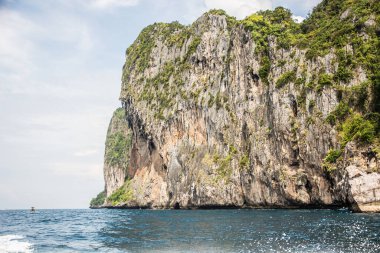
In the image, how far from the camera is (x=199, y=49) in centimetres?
10062

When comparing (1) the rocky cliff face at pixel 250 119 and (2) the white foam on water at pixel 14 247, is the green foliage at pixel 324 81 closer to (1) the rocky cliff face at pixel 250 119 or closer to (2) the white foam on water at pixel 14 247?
(1) the rocky cliff face at pixel 250 119

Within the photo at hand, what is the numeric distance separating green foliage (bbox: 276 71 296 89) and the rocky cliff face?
0.18 m

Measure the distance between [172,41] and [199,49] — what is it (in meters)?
20.4

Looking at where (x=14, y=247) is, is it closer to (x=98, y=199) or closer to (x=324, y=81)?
(x=324, y=81)

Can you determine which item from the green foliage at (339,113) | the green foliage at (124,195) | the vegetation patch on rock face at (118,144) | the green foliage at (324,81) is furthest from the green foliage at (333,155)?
the vegetation patch on rock face at (118,144)

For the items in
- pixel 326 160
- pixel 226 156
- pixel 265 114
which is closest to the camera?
pixel 326 160

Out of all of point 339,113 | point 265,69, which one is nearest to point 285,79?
point 265,69

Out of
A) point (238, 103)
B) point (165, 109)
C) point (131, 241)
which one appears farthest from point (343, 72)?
point (165, 109)

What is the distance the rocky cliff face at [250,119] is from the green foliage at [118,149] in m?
39.7

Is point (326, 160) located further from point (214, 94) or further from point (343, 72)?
point (214, 94)

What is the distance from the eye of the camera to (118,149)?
177375 millimetres

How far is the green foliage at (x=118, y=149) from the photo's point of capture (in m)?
168

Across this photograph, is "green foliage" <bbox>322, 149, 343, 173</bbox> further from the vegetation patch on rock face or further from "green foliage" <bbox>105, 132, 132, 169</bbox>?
"green foliage" <bbox>105, 132, 132, 169</bbox>

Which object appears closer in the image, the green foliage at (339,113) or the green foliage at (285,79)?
the green foliage at (339,113)
